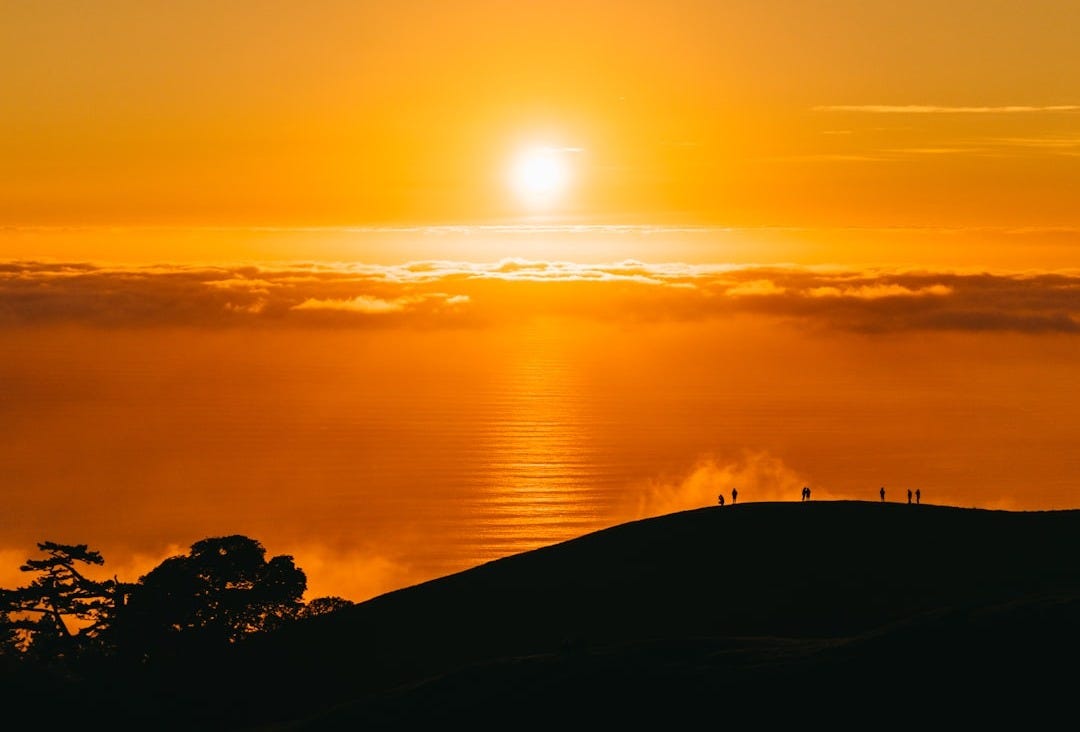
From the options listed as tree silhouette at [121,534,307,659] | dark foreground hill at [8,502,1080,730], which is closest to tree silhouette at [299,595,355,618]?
dark foreground hill at [8,502,1080,730]

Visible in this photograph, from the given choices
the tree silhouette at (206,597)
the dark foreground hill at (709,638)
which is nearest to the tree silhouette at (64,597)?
the tree silhouette at (206,597)

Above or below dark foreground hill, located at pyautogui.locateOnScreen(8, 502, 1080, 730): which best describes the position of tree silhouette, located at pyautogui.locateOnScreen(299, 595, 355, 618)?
above

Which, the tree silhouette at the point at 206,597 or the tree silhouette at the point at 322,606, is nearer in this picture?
the tree silhouette at the point at 206,597

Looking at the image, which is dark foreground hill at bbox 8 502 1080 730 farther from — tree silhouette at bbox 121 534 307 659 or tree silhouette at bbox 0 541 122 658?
tree silhouette at bbox 0 541 122 658

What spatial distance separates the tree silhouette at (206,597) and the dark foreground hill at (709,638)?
5.68 feet

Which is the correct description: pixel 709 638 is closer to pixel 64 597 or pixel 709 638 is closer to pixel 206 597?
pixel 206 597

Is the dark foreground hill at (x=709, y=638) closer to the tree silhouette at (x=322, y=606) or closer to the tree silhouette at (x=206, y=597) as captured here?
the tree silhouette at (x=206, y=597)

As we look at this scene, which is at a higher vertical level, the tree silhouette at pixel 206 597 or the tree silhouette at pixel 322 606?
the tree silhouette at pixel 322 606

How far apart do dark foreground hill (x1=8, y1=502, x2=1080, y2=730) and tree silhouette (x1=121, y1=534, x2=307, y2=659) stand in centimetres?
173

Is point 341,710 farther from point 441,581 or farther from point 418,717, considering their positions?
point 441,581

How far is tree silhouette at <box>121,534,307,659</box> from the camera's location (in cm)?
6488

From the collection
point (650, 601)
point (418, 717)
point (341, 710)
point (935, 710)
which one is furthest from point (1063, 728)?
point (650, 601)

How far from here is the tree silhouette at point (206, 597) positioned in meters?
64.9

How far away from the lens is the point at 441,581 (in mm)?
74188
